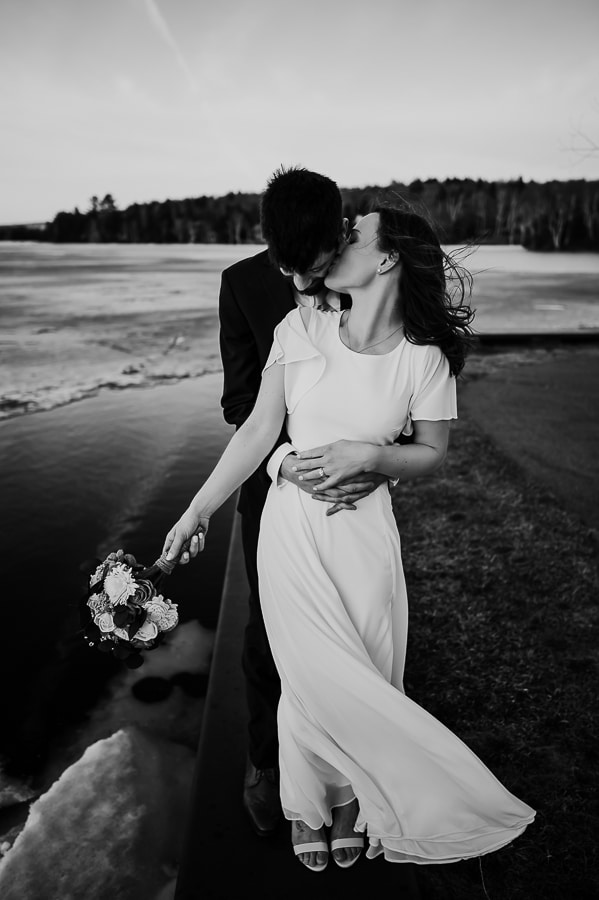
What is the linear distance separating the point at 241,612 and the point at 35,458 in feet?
11.4

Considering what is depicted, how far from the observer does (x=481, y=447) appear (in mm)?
6422

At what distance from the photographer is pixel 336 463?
5.94 feet

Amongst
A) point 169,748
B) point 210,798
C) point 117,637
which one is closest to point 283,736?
point 210,798

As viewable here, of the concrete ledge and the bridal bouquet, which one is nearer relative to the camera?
the bridal bouquet

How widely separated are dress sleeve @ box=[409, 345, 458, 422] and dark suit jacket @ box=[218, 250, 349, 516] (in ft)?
1.23

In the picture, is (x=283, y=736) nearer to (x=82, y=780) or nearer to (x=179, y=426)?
(x=82, y=780)

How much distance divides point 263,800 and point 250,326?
174 centimetres

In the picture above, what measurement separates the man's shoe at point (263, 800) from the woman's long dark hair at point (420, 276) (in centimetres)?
170

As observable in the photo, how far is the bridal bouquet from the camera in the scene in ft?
5.64

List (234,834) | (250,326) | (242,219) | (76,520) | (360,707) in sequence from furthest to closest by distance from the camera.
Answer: (242,219) → (76,520) → (250,326) → (234,834) → (360,707)

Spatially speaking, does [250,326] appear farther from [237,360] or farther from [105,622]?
[105,622]

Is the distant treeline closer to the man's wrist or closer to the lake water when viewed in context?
the lake water

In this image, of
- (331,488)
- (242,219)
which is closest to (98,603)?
(331,488)

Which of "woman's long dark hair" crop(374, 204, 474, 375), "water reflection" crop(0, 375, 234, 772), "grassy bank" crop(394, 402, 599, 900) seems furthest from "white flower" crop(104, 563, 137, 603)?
"water reflection" crop(0, 375, 234, 772)
